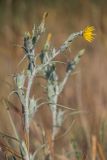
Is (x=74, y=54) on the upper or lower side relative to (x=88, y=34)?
upper

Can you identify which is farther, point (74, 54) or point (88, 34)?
point (74, 54)

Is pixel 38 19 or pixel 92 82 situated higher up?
pixel 38 19

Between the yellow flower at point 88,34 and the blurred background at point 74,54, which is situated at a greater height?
the blurred background at point 74,54

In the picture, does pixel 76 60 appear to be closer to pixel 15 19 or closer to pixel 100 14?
pixel 100 14

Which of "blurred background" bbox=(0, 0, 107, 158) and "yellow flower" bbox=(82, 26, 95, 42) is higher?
"blurred background" bbox=(0, 0, 107, 158)

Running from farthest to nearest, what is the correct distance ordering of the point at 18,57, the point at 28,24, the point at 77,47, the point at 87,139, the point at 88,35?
the point at 28,24, the point at 77,47, the point at 18,57, the point at 87,139, the point at 88,35

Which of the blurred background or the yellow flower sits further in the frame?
the blurred background

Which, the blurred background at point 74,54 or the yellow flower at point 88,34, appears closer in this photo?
the yellow flower at point 88,34

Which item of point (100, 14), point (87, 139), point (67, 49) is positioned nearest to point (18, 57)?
point (100, 14)
